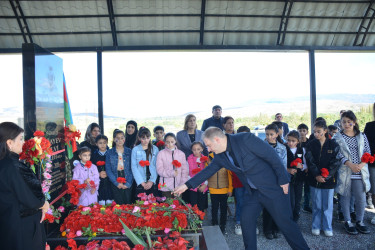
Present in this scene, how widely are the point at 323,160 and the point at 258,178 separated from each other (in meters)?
1.58

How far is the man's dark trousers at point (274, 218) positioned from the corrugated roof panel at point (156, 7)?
5.36 metres

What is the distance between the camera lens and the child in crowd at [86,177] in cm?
425

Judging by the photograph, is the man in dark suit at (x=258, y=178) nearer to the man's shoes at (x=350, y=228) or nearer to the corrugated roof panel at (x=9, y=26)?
the man's shoes at (x=350, y=228)

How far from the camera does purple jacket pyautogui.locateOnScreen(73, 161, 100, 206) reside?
4.26 metres

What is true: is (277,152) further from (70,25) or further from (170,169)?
(70,25)

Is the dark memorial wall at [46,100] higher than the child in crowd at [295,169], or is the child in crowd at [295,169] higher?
the dark memorial wall at [46,100]

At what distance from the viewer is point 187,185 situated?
356cm

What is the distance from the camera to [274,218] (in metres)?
3.32

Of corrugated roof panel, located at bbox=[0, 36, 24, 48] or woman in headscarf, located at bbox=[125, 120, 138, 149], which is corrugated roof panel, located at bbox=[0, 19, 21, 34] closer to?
corrugated roof panel, located at bbox=[0, 36, 24, 48]

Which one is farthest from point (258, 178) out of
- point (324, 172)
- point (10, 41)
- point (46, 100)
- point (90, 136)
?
point (10, 41)

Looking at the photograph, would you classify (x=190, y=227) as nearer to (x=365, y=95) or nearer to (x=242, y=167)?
(x=242, y=167)

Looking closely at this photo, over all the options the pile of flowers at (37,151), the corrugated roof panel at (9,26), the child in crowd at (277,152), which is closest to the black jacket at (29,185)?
the pile of flowers at (37,151)

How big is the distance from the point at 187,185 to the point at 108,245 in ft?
4.84

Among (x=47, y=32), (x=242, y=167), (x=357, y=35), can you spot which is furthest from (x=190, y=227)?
(x=357, y=35)
